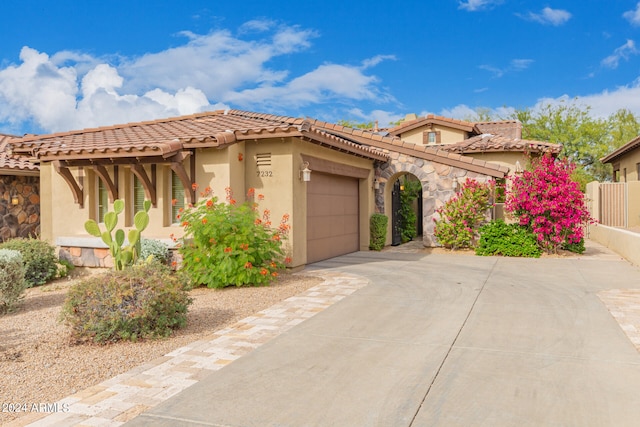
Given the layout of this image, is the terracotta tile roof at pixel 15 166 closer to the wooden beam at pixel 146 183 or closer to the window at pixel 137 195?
the window at pixel 137 195

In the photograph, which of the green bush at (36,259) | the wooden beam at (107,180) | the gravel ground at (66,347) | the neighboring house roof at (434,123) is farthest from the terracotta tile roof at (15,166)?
the neighboring house roof at (434,123)

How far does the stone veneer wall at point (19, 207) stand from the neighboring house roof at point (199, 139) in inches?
85.0

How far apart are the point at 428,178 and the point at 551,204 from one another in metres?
3.66

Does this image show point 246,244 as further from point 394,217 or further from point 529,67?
point 529,67

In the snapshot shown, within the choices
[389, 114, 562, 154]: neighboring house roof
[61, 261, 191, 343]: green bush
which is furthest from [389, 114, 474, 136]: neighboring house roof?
[61, 261, 191, 343]: green bush

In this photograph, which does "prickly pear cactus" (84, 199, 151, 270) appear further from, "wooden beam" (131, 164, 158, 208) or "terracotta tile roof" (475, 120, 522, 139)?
"terracotta tile roof" (475, 120, 522, 139)

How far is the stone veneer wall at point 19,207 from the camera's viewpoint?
550 inches

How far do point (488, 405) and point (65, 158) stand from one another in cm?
988

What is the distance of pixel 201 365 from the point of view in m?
4.81

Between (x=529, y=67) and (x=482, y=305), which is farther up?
(x=529, y=67)

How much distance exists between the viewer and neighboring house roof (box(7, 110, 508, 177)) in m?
10.0

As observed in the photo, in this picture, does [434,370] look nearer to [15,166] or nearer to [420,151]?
[420,151]

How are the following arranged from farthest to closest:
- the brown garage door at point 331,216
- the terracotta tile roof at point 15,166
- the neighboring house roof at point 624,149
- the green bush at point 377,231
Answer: the neighboring house roof at point 624,149 → the green bush at point 377,231 → the terracotta tile roof at point 15,166 → the brown garage door at point 331,216

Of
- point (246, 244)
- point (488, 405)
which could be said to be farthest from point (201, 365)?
point (246, 244)
